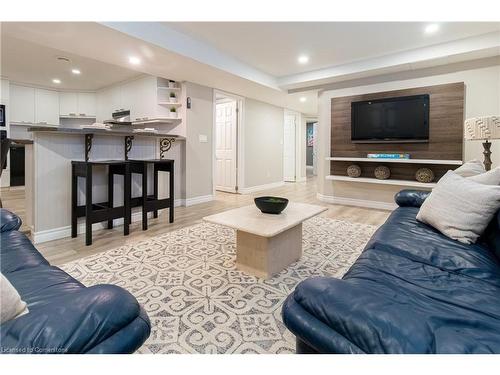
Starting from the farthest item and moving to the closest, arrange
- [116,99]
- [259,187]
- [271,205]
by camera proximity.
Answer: [259,187], [116,99], [271,205]

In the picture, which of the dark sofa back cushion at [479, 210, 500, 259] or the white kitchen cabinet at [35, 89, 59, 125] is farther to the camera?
the white kitchen cabinet at [35, 89, 59, 125]

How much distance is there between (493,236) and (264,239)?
137 centimetres

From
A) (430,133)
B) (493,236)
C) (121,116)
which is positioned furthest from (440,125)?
(121,116)

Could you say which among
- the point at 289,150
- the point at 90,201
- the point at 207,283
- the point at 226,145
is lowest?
the point at 207,283

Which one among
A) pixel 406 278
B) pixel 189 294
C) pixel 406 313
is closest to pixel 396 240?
pixel 406 278

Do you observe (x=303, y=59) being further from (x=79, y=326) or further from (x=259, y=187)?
(x=79, y=326)

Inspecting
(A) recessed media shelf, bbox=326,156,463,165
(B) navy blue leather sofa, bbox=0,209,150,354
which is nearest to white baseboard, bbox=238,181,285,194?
(A) recessed media shelf, bbox=326,156,463,165

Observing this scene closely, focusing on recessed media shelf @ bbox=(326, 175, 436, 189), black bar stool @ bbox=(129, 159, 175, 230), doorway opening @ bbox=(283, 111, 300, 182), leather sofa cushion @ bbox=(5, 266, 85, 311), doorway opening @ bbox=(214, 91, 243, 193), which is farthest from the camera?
doorway opening @ bbox=(283, 111, 300, 182)

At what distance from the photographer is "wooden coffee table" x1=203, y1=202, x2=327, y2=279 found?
2061 mm

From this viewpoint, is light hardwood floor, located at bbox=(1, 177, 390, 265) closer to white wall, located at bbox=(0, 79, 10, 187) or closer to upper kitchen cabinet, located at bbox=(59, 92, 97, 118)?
white wall, located at bbox=(0, 79, 10, 187)

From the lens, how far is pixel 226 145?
6371 millimetres

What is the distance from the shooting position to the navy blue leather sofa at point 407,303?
0.67 metres

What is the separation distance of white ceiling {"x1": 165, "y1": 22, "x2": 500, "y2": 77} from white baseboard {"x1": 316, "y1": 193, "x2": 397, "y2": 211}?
7.73 feet
